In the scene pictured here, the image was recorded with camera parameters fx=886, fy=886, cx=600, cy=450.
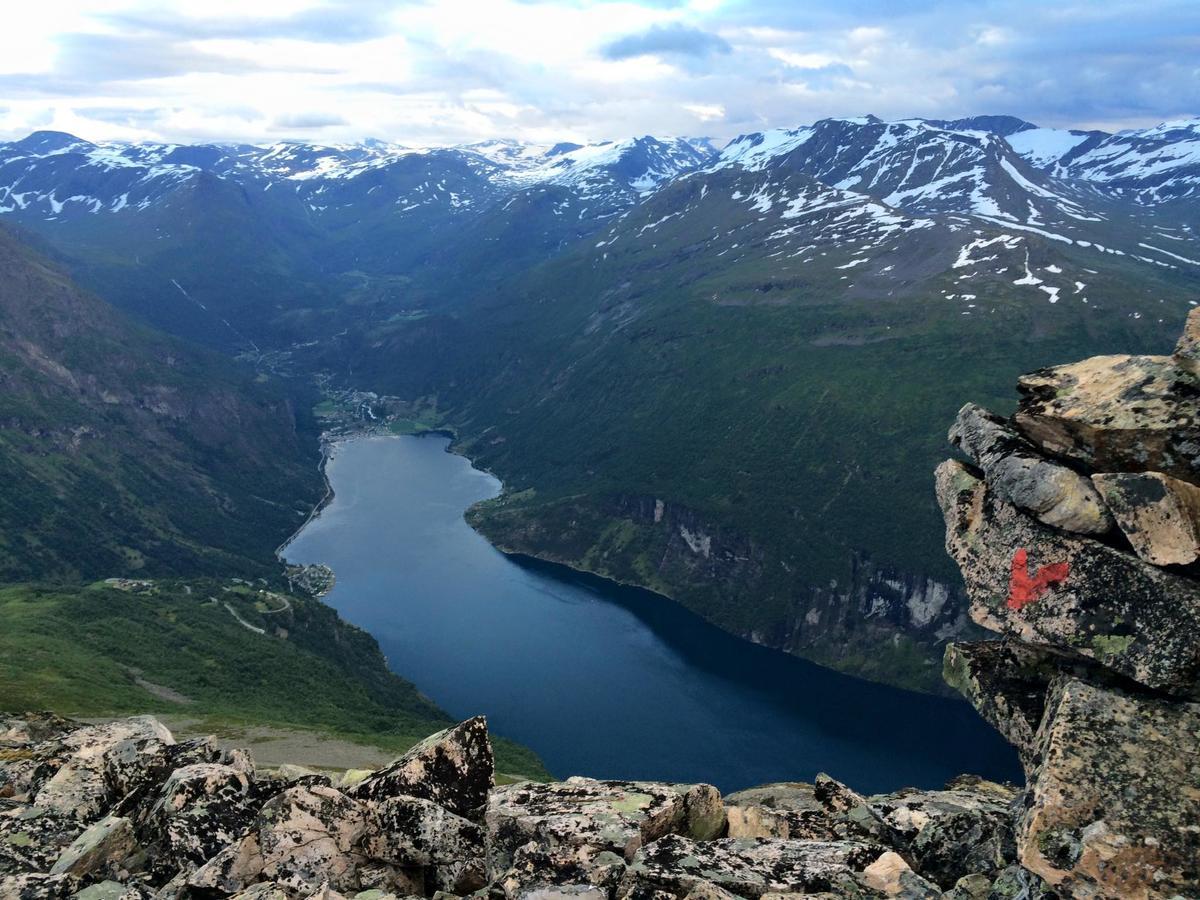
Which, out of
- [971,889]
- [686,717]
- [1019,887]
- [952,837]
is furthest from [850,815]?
[686,717]

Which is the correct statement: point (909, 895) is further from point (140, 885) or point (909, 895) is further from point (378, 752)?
point (378, 752)

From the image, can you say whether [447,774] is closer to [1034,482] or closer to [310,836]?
[310,836]

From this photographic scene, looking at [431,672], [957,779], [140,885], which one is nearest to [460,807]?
[140,885]

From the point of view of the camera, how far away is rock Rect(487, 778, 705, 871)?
19984mm

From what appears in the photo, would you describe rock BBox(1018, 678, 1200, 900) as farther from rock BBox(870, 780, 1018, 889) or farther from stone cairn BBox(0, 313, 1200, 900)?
rock BBox(870, 780, 1018, 889)

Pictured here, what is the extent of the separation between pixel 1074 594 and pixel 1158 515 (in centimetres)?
242

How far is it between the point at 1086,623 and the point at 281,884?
18.8 m

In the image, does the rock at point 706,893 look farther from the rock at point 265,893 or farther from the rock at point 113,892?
the rock at point 113,892

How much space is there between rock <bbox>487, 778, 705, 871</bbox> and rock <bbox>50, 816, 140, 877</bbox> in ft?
31.4

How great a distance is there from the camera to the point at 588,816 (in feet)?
68.1

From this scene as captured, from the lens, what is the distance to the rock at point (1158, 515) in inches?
717

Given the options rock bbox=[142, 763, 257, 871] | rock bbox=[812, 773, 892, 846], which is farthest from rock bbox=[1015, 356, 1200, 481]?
rock bbox=[142, 763, 257, 871]

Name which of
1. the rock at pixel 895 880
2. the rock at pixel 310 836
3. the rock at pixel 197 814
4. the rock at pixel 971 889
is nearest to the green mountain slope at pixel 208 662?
the rock at pixel 197 814

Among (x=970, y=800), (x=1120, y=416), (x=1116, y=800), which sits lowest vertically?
(x=970, y=800)
